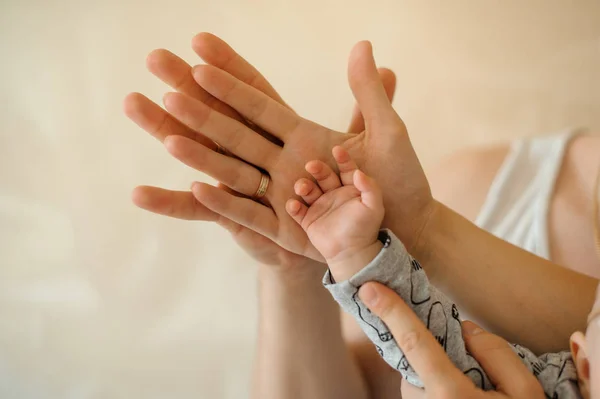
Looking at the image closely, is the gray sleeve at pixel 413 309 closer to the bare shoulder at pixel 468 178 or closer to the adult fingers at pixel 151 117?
the adult fingers at pixel 151 117

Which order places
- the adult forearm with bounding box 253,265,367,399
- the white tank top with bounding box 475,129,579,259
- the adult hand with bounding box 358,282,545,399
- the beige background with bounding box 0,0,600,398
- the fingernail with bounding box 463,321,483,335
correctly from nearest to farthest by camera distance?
1. the adult hand with bounding box 358,282,545,399
2. the fingernail with bounding box 463,321,483,335
3. the adult forearm with bounding box 253,265,367,399
4. the white tank top with bounding box 475,129,579,259
5. the beige background with bounding box 0,0,600,398

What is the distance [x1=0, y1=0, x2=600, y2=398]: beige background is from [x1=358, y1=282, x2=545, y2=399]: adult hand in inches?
19.7

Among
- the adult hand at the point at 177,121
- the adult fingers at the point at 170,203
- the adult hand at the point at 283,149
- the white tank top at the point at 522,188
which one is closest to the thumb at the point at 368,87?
the adult hand at the point at 283,149

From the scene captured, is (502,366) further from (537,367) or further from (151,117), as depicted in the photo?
(151,117)

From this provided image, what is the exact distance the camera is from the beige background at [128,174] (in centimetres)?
90

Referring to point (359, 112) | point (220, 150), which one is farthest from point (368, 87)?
point (220, 150)

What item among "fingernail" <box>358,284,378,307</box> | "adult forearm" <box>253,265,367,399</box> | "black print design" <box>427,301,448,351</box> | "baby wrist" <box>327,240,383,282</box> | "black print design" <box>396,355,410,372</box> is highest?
"baby wrist" <box>327,240,383,282</box>

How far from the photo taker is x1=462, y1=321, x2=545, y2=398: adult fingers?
473 millimetres

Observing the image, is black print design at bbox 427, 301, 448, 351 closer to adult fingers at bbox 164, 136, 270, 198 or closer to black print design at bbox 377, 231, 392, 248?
black print design at bbox 377, 231, 392, 248

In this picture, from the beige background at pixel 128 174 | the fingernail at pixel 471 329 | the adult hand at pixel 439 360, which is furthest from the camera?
the beige background at pixel 128 174

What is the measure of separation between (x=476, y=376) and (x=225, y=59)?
421 millimetres

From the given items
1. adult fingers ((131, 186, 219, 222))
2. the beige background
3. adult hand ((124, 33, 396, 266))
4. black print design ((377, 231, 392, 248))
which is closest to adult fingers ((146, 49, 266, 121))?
adult hand ((124, 33, 396, 266))

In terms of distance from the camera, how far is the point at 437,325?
0.50m

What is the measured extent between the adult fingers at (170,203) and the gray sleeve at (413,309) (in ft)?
0.51
